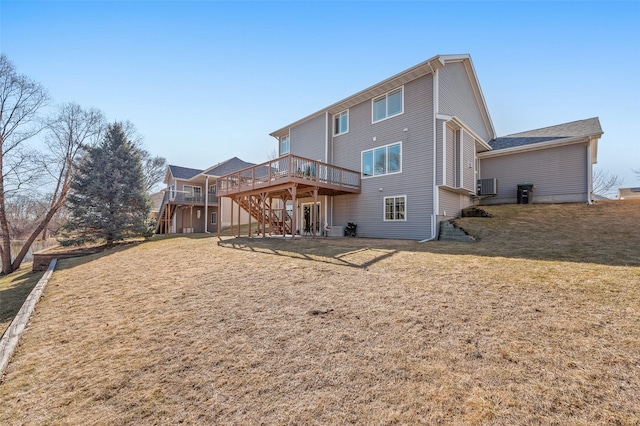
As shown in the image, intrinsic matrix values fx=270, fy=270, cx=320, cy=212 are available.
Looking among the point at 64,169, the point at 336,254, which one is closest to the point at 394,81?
the point at 336,254

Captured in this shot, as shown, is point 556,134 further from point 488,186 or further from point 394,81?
point 394,81

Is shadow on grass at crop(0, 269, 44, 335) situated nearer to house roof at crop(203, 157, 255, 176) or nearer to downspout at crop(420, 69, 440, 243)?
downspout at crop(420, 69, 440, 243)

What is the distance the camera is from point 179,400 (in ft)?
8.45

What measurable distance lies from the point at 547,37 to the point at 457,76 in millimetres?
3733

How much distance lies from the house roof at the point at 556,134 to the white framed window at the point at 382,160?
22.5 feet

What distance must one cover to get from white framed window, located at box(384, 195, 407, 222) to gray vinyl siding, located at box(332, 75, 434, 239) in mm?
165

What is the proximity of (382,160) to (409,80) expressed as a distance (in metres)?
3.85

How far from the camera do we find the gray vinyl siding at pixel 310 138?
16.5 meters

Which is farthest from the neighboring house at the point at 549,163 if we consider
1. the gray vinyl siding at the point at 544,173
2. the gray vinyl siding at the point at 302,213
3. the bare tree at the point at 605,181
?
the bare tree at the point at 605,181

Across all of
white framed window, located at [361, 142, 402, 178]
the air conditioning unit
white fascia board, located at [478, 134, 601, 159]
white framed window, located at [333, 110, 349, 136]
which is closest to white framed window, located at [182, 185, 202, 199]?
white framed window, located at [333, 110, 349, 136]

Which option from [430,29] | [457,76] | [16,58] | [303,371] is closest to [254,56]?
[430,29]

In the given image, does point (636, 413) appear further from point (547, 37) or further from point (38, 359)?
point (547, 37)

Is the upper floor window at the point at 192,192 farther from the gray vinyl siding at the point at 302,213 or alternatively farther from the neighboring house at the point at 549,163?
the neighboring house at the point at 549,163

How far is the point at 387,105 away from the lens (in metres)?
13.7
